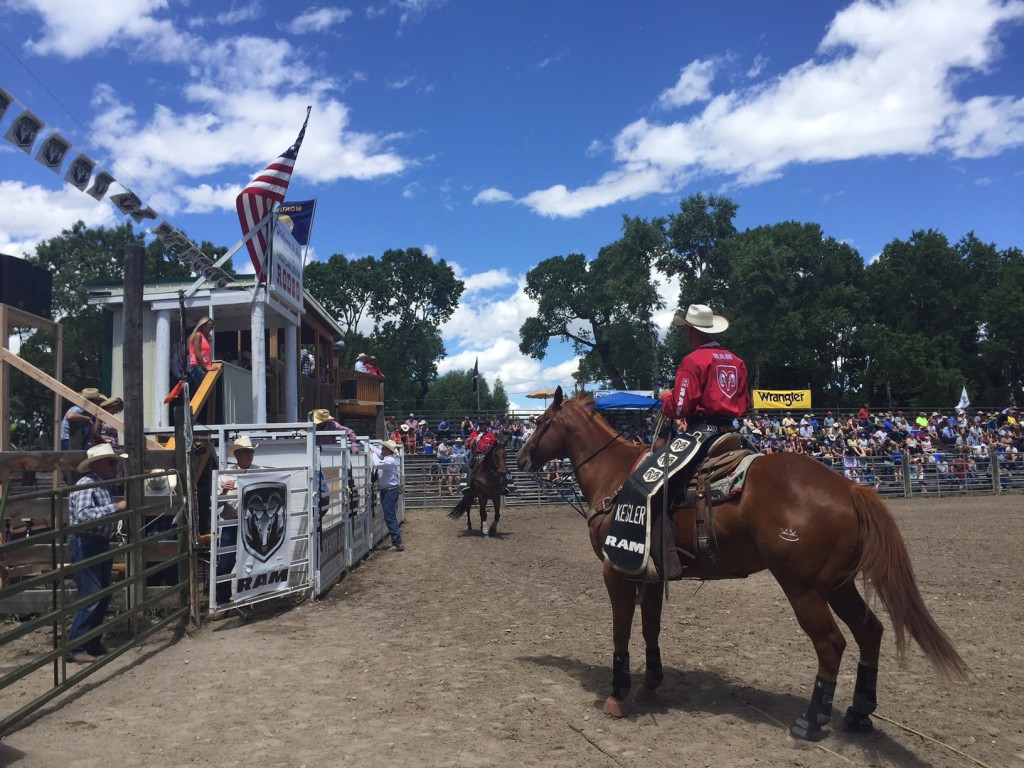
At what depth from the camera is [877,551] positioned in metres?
4.21

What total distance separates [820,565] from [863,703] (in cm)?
88

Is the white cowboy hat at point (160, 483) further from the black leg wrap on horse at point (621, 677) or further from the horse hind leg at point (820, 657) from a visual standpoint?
the horse hind leg at point (820, 657)

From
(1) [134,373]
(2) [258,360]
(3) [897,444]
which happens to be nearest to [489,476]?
(2) [258,360]

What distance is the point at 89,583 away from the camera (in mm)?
5875

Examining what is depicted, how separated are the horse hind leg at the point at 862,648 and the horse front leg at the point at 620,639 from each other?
131 cm

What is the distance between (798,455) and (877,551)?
735 millimetres

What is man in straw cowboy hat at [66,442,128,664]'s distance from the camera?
19.1 ft

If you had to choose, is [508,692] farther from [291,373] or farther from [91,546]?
[291,373]

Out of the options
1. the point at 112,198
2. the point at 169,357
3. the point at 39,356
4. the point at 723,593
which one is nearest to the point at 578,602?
the point at 723,593

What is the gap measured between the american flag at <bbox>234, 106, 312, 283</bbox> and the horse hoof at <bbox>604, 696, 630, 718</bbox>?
32.1 ft

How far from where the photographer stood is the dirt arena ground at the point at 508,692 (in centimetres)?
415

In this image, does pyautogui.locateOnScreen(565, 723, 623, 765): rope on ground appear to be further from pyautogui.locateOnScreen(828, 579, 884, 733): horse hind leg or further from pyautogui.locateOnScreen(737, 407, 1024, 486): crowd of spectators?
pyautogui.locateOnScreen(737, 407, 1024, 486): crowd of spectators

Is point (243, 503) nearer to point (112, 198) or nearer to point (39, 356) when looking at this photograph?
point (112, 198)

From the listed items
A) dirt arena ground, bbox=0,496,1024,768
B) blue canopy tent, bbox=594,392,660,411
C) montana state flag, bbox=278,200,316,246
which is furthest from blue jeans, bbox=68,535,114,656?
blue canopy tent, bbox=594,392,660,411
